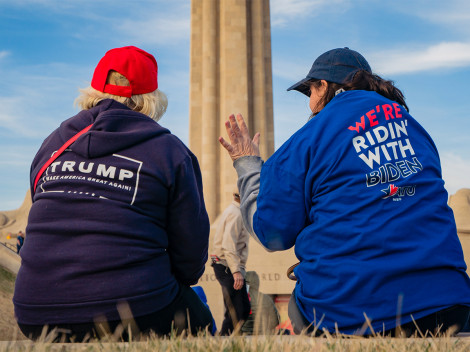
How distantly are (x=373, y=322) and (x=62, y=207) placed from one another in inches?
42.9

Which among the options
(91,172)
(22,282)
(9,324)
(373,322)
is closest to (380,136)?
(373,322)

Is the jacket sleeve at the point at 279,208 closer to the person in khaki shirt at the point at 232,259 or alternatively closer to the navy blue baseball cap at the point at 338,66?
the navy blue baseball cap at the point at 338,66

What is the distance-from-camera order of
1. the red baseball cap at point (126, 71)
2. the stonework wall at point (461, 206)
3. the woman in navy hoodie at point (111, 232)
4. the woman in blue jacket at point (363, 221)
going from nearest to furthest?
1. the woman in blue jacket at point (363, 221)
2. the woman in navy hoodie at point (111, 232)
3. the red baseball cap at point (126, 71)
4. the stonework wall at point (461, 206)

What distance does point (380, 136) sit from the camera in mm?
1793

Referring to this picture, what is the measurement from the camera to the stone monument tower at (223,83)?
45.1 feet

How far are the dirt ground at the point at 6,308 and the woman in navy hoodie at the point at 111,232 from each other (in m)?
0.71

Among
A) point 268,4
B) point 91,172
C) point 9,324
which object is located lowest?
point 9,324

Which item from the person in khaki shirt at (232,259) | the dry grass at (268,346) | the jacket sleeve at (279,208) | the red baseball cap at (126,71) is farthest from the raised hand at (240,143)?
the person in khaki shirt at (232,259)

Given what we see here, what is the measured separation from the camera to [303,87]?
7.30 feet

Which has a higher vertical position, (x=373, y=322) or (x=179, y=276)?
(x=179, y=276)

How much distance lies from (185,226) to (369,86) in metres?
0.88

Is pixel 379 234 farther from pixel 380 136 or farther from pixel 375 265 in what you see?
pixel 380 136

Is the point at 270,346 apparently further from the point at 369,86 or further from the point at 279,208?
the point at 369,86

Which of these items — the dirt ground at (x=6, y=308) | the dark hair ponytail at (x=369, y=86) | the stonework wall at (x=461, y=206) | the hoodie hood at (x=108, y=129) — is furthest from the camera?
the stonework wall at (x=461, y=206)
